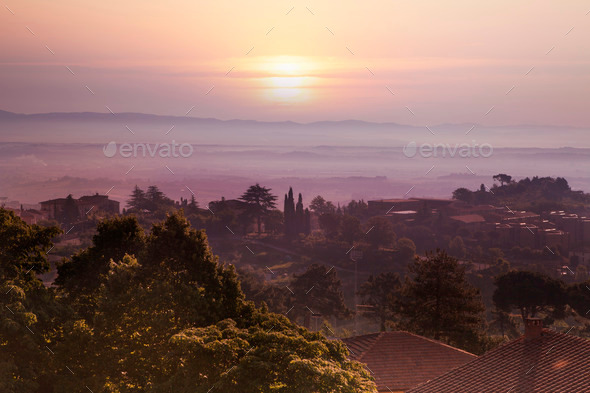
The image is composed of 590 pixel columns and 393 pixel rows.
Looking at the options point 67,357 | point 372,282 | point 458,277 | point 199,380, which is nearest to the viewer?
point 199,380

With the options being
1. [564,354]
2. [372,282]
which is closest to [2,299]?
[564,354]

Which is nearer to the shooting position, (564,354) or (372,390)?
(372,390)

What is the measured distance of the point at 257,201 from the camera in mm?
125625

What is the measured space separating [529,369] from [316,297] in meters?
43.2

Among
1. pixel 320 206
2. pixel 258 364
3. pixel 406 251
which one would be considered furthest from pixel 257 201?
pixel 258 364

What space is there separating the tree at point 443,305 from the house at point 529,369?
64.8 ft

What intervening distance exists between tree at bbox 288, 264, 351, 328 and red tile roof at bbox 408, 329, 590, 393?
132 feet

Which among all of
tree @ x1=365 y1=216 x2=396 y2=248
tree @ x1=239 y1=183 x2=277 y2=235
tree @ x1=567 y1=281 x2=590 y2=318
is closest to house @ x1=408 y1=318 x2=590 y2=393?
tree @ x1=567 y1=281 x2=590 y2=318

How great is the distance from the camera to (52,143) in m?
191

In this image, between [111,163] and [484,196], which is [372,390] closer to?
[484,196]

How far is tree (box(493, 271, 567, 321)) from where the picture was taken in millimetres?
56625

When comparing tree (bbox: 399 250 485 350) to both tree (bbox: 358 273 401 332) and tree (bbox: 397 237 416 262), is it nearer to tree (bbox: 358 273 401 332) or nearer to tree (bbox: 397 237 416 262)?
tree (bbox: 358 273 401 332)

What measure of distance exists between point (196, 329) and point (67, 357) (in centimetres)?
439

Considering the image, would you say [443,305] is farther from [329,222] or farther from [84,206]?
[84,206]
